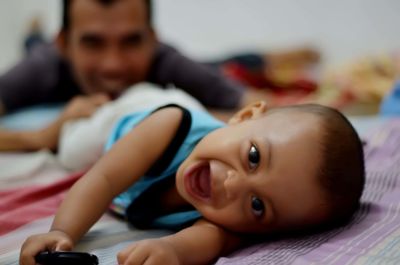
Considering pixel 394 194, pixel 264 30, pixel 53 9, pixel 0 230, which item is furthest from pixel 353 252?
pixel 53 9

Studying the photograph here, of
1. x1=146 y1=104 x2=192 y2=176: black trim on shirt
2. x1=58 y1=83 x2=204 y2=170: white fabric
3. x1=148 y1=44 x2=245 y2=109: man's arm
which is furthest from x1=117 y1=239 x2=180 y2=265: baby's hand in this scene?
x1=148 y1=44 x2=245 y2=109: man's arm

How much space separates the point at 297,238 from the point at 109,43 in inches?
43.3

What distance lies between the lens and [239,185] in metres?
0.71

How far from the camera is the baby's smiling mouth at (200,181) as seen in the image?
765mm

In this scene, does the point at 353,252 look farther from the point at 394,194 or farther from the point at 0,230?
the point at 0,230

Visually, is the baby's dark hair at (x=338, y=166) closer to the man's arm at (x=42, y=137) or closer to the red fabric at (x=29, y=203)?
the red fabric at (x=29, y=203)

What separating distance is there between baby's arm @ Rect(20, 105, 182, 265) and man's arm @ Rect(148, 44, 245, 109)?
972mm

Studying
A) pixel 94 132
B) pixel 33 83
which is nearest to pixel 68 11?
pixel 33 83

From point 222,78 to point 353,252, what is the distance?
132cm

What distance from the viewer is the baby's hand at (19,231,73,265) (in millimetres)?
618

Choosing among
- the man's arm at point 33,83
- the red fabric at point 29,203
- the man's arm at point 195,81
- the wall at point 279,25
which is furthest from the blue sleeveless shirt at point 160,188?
the wall at point 279,25

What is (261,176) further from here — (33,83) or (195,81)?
(33,83)

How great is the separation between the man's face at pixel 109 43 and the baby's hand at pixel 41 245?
1.05 metres

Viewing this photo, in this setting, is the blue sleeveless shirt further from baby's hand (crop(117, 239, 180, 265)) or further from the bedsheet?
baby's hand (crop(117, 239, 180, 265))
